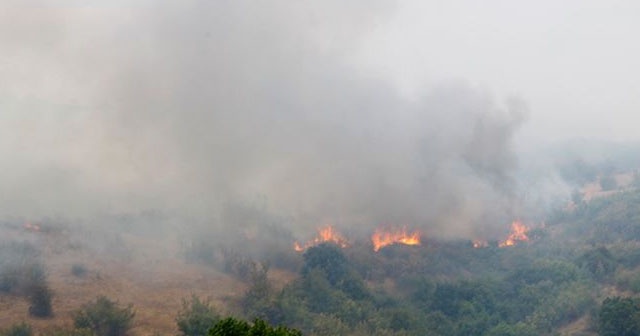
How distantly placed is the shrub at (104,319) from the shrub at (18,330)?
445 centimetres

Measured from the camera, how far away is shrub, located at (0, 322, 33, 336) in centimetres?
4959

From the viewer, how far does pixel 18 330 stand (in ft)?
165

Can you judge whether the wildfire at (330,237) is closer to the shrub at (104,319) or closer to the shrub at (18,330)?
the shrub at (104,319)

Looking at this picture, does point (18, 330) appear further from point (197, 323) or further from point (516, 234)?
point (516, 234)

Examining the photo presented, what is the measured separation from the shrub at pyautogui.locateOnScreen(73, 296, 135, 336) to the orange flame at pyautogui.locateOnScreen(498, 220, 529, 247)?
97992mm

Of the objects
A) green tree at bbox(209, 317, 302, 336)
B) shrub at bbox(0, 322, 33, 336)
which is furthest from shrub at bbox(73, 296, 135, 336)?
green tree at bbox(209, 317, 302, 336)

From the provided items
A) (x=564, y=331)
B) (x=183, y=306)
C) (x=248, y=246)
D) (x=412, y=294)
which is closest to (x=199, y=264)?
(x=248, y=246)

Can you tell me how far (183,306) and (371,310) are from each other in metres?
27.3

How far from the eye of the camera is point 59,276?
6925 centimetres

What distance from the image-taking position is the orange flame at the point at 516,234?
134 meters

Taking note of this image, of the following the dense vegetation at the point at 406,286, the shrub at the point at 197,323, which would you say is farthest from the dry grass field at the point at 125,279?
the shrub at the point at 197,323

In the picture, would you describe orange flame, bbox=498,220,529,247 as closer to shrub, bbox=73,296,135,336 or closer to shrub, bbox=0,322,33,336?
shrub, bbox=73,296,135,336

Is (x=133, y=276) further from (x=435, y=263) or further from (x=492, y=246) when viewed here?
(x=492, y=246)

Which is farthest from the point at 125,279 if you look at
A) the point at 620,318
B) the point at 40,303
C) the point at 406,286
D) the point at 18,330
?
the point at 620,318
